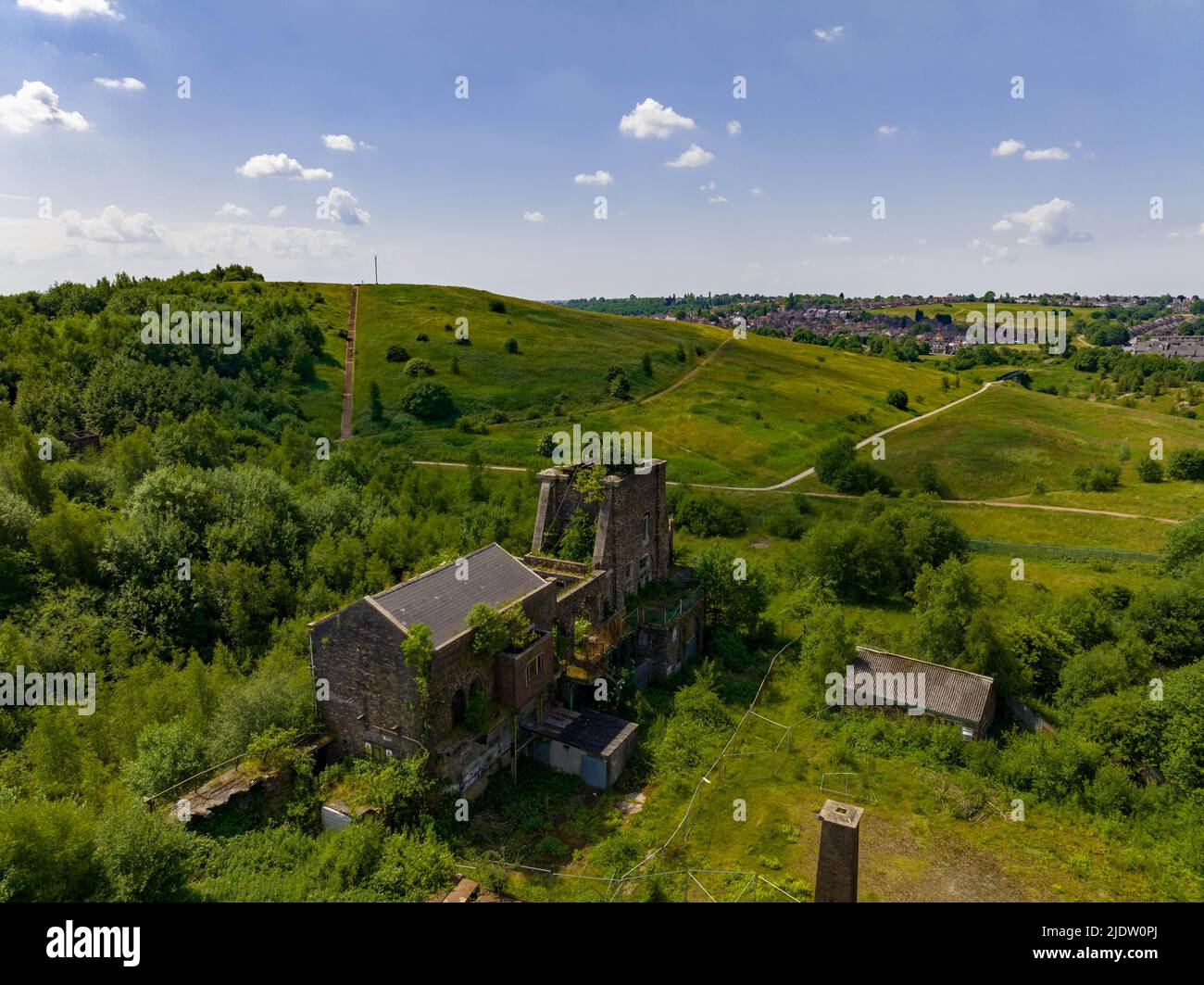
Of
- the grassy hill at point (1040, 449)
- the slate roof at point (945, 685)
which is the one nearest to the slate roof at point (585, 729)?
the slate roof at point (945, 685)

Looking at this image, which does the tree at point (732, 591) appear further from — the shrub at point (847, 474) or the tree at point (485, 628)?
the shrub at point (847, 474)

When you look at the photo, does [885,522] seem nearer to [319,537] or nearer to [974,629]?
[974,629]

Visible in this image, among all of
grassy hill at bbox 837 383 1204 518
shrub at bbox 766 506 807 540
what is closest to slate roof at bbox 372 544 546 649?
shrub at bbox 766 506 807 540

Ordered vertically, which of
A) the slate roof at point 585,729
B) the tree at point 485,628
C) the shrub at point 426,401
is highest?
the shrub at point 426,401

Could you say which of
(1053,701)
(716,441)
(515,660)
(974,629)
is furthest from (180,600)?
(716,441)

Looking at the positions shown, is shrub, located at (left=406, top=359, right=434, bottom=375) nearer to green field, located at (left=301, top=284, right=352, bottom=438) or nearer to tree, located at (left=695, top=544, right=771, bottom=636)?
green field, located at (left=301, top=284, right=352, bottom=438)

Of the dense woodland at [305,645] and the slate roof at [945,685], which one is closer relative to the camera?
the dense woodland at [305,645]
